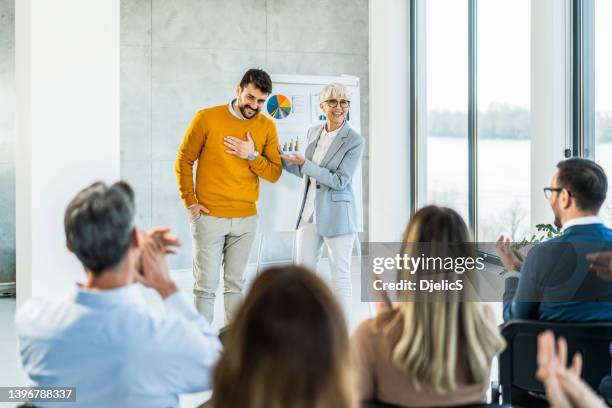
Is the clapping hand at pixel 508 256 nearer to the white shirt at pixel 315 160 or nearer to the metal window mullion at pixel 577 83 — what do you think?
the metal window mullion at pixel 577 83

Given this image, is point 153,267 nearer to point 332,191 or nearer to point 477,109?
point 332,191

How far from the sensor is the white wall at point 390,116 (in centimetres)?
701

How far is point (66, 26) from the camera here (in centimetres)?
303

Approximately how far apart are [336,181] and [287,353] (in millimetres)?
3309

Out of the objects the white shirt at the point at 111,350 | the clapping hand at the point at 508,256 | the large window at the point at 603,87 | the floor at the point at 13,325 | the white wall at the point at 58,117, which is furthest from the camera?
the large window at the point at 603,87

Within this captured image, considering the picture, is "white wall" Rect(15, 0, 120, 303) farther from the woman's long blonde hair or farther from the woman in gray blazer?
the woman's long blonde hair

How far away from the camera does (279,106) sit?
20.0ft

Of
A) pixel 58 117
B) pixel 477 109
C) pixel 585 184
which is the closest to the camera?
pixel 585 184

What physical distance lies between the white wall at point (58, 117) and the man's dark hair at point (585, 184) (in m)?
2.05

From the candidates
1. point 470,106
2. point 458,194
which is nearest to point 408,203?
point 458,194

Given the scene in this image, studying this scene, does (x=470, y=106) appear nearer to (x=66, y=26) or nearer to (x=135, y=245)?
(x=66, y=26)

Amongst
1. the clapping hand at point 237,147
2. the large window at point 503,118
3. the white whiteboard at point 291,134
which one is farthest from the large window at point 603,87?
the white whiteboard at point 291,134

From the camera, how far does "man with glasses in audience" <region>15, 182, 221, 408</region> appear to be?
140 cm

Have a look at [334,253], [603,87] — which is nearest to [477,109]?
[603,87]
